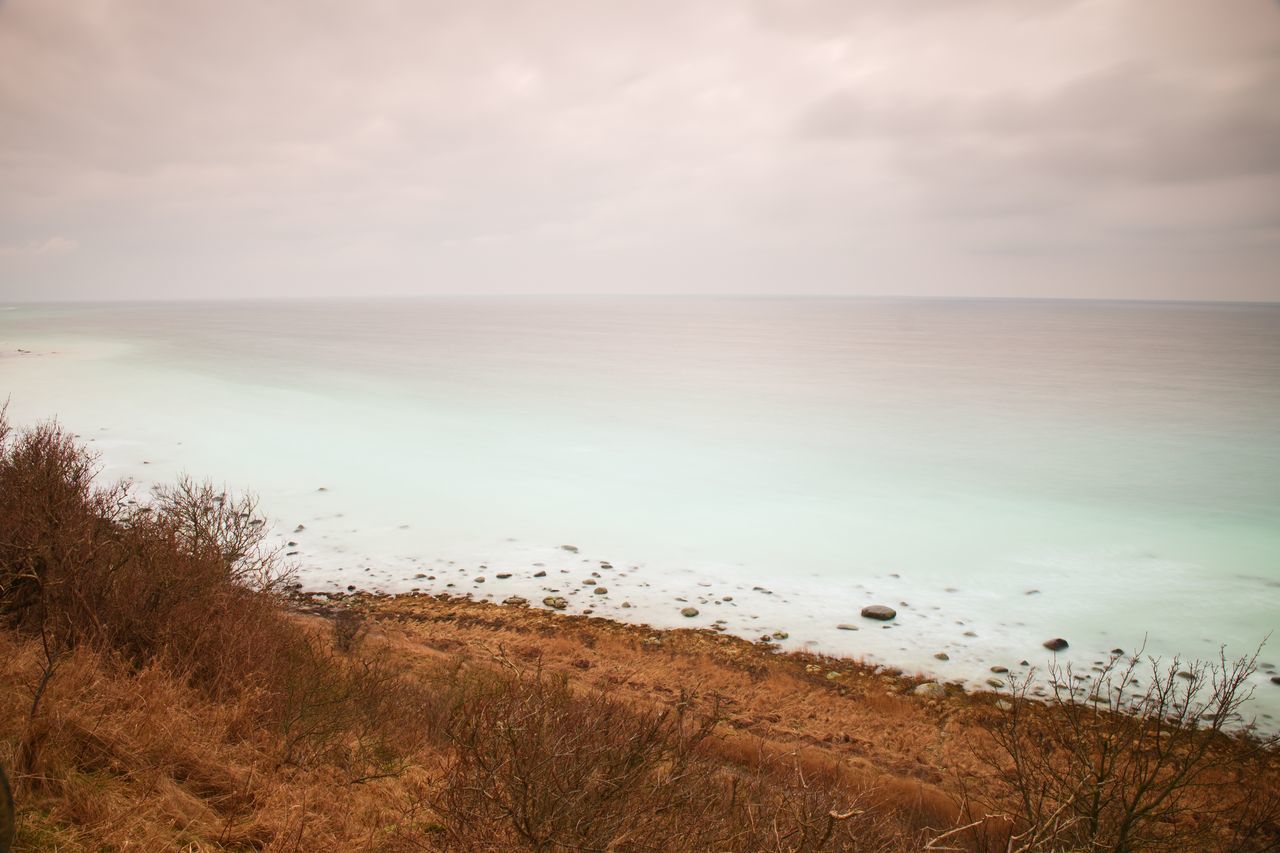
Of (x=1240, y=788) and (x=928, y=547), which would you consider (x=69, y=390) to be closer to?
(x=928, y=547)

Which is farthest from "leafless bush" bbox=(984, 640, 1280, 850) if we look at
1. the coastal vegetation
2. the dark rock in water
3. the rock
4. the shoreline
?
the dark rock in water

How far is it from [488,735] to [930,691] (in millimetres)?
10270

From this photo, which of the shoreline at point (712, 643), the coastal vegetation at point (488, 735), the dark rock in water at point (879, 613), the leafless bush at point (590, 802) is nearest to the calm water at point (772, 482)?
the dark rock in water at point (879, 613)

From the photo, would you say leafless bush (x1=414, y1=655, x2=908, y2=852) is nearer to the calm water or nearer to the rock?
the rock

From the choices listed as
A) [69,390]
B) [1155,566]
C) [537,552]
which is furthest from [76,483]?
[69,390]

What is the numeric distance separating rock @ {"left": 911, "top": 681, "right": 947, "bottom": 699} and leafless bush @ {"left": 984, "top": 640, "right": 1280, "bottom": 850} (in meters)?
1.11

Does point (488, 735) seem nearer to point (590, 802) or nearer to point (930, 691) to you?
point (590, 802)

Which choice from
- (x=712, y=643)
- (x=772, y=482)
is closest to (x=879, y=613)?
(x=712, y=643)

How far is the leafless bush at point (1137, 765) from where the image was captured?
6.68 m

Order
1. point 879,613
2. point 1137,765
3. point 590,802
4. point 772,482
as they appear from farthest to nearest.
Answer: point 772,482 < point 879,613 < point 1137,765 < point 590,802

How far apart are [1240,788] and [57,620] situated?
17.0 m

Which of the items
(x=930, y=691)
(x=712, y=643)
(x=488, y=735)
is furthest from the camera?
(x=712, y=643)

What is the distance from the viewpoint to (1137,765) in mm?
7117

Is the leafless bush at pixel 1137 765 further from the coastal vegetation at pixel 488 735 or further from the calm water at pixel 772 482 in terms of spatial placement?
the calm water at pixel 772 482
